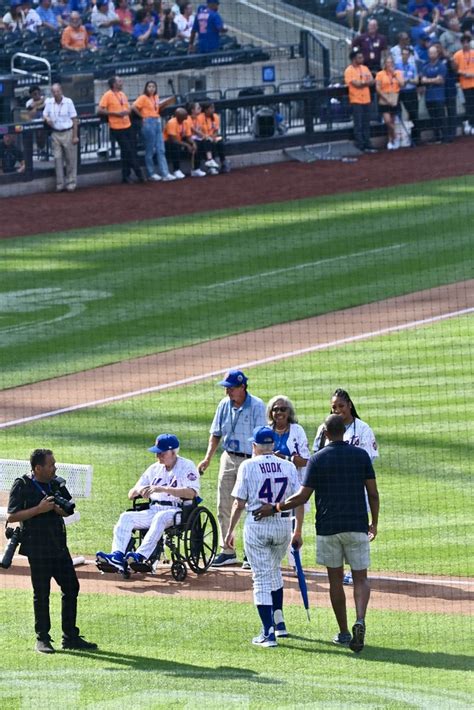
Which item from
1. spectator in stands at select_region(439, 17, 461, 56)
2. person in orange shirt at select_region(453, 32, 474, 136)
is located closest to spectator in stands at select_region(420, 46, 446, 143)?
person in orange shirt at select_region(453, 32, 474, 136)

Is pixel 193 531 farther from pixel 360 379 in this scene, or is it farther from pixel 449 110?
pixel 449 110

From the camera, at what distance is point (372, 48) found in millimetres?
32125

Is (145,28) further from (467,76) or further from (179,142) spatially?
(467,76)

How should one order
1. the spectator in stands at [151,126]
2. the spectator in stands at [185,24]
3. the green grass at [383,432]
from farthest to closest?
the spectator in stands at [185,24]
the spectator in stands at [151,126]
the green grass at [383,432]

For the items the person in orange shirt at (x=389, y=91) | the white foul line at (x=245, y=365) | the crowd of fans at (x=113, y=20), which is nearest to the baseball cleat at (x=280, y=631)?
→ the white foul line at (x=245, y=365)

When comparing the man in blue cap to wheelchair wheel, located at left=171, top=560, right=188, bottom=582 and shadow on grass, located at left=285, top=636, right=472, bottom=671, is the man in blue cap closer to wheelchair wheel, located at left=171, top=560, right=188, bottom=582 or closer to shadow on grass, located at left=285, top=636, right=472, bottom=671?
wheelchair wheel, located at left=171, top=560, right=188, bottom=582

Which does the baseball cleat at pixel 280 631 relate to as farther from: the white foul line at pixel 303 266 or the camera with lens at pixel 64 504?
the white foul line at pixel 303 266

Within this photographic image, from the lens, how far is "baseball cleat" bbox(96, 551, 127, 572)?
11.5m

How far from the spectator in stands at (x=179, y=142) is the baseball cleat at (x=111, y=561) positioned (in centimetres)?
1735

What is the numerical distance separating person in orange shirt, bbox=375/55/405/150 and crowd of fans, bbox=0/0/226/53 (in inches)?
195

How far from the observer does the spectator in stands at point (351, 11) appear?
1457 inches

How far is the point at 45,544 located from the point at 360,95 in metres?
21.5

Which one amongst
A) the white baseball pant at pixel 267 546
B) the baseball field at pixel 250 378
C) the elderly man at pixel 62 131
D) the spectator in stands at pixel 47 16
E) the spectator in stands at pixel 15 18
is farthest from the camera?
the spectator in stands at pixel 47 16

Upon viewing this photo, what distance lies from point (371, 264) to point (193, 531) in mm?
13472
